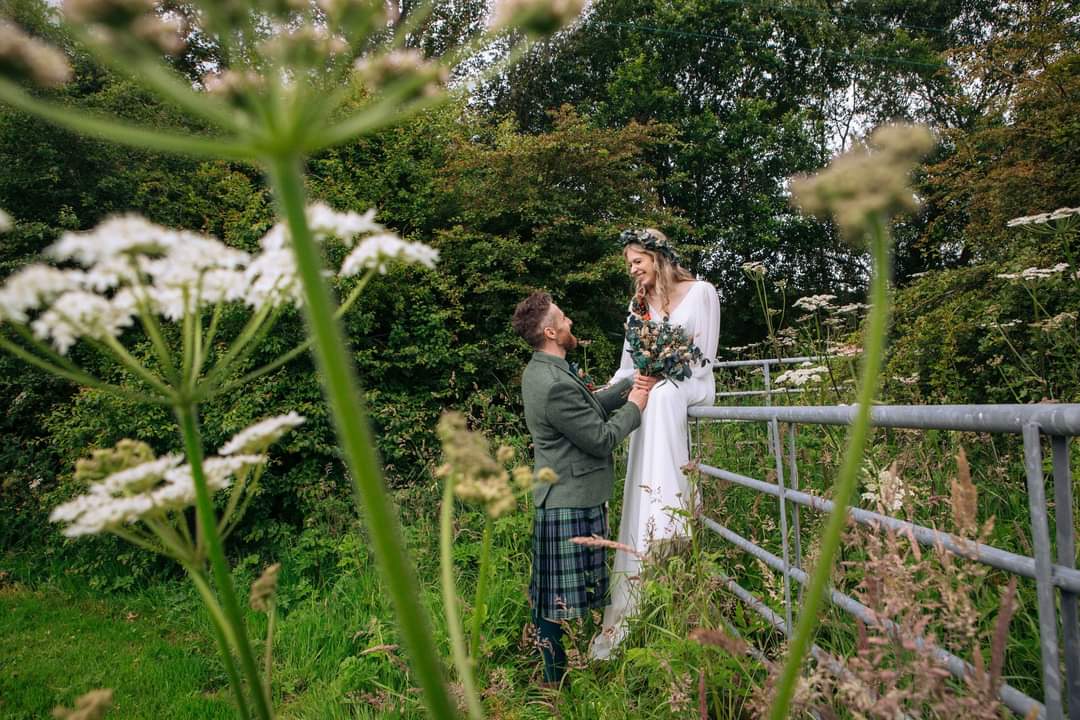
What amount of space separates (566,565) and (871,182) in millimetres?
3149

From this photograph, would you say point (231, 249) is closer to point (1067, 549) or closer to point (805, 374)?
point (1067, 549)

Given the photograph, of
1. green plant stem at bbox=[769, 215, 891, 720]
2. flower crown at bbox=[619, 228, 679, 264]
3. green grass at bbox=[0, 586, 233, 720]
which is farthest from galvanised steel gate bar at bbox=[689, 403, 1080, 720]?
green grass at bbox=[0, 586, 233, 720]

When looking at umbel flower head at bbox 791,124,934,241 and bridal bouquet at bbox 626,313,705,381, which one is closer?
umbel flower head at bbox 791,124,934,241

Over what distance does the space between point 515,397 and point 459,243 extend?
6.62ft

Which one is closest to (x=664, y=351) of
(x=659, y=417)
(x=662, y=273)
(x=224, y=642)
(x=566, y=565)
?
(x=659, y=417)

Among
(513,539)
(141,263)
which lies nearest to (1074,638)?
(141,263)

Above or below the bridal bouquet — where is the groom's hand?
below

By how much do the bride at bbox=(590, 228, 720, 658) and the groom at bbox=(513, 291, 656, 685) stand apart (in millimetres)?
129

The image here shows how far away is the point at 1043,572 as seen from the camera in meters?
1.27

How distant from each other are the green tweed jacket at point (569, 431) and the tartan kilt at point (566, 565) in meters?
0.07

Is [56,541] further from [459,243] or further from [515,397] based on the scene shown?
[459,243]

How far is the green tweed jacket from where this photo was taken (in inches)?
133

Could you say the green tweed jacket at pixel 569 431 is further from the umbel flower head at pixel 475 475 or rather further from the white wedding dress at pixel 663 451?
the umbel flower head at pixel 475 475

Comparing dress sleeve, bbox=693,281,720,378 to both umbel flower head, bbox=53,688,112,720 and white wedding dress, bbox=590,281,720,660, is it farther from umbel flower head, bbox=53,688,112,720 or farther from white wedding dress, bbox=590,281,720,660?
umbel flower head, bbox=53,688,112,720
